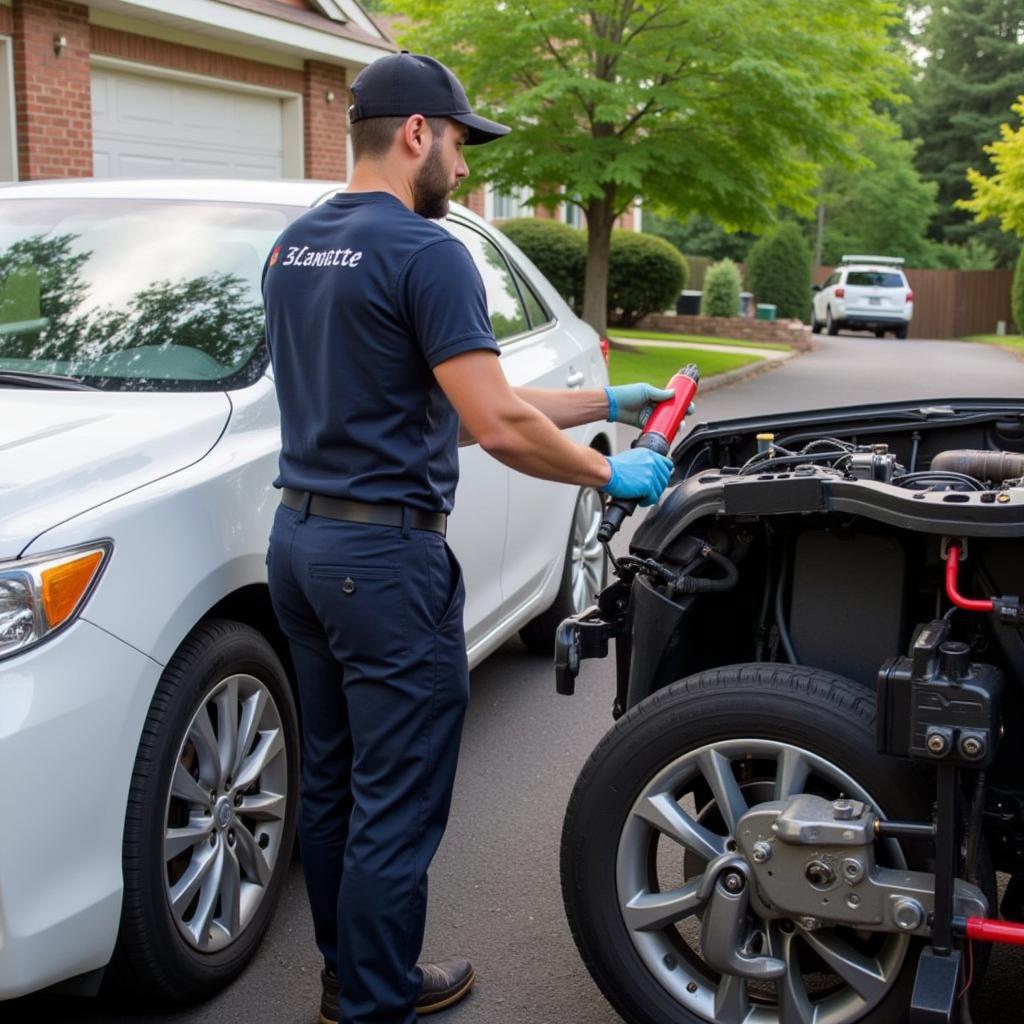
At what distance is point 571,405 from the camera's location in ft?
11.9

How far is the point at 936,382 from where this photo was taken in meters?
22.0

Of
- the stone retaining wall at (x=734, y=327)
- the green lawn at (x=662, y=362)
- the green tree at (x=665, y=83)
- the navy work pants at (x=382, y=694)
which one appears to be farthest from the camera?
the stone retaining wall at (x=734, y=327)

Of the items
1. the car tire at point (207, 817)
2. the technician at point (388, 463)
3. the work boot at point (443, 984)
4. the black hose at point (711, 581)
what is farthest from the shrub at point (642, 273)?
the technician at point (388, 463)

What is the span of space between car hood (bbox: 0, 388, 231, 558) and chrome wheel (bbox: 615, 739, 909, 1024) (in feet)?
4.23

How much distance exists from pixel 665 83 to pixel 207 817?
17338 mm

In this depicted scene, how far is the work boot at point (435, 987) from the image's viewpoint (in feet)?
10.8

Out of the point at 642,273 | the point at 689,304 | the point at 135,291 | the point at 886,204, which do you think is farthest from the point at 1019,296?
the point at 135,291

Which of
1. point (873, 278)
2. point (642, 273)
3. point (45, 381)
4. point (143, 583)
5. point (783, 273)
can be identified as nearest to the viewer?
point (143, 583)

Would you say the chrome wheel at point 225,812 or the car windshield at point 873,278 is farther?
the car windshield at point 873,278

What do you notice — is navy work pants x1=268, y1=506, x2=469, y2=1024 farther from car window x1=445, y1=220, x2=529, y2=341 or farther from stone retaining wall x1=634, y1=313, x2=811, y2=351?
stone retaining wall x1=634, y1=313, x2=811, y2=351

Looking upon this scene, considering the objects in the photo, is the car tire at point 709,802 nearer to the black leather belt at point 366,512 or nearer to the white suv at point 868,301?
the black leather belt at point 366,512

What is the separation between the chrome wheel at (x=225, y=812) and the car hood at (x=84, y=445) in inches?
20.8

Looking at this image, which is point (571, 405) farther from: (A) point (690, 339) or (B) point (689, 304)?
(B) point (689, 304)

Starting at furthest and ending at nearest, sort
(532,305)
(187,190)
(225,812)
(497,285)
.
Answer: (532,305)
(497,285)
(187,190)
(225,812)
